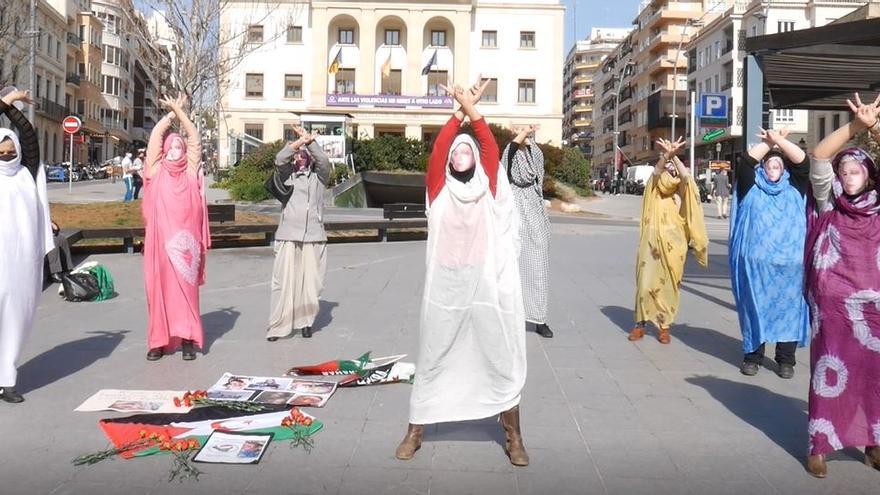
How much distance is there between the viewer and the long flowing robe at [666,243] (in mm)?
8141

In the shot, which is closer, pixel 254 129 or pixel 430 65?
pixel 430 65

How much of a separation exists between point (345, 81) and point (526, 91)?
40.6 ft

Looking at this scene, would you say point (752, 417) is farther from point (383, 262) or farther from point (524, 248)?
point (383, 262)

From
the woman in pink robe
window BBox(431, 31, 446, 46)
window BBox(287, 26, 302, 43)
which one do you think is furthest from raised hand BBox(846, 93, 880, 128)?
window BBox(287, 26, 302, 43)

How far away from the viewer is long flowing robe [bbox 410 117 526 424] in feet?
14.9

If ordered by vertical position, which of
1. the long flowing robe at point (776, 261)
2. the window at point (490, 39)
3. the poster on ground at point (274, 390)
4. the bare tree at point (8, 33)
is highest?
the window at point (490, 39)

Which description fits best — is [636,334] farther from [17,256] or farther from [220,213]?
[220,213]

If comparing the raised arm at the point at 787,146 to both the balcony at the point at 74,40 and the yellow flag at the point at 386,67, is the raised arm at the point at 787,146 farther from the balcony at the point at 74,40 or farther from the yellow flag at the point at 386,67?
the balcony at the point at 74,40

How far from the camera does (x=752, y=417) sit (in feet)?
18.7

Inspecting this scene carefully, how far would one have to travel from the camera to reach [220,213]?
17625mm

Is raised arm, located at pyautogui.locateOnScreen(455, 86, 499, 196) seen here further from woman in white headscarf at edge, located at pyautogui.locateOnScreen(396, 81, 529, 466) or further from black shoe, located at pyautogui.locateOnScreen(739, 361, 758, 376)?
black shoe, located at pyautogui.locateOnScreen(739, 361, 758, 376)

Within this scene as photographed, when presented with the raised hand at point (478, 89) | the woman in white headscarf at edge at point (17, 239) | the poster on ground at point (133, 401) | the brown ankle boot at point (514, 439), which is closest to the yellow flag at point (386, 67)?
the woman in white headscarf at edge at point (17, 239)

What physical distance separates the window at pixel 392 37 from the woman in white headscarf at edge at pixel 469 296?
55.7 meters

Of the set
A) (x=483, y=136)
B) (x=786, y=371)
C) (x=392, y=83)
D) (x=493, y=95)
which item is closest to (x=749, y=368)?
(x=786, y=371)
